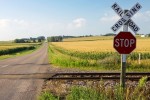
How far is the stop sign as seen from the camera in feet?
34.1

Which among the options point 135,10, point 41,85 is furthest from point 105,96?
point 41,85

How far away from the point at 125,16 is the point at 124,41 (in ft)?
2.75

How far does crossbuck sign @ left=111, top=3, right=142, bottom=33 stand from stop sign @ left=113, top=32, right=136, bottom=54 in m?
0.27

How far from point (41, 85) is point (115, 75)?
457 cm

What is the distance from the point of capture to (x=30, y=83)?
54.3 ft

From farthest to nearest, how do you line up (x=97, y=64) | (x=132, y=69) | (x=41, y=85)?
(x=97, y=64) → (x=132, y=69) → (x=41, y=85)

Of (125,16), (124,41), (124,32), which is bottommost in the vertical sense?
(124,41)

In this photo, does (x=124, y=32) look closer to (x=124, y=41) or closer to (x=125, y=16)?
(x=124, y=41)

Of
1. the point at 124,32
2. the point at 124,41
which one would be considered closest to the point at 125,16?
the point at 124,32

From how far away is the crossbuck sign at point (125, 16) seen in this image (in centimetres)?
1024

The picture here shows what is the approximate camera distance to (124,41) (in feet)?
34.2

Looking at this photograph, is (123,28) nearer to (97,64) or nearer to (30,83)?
(30,83)

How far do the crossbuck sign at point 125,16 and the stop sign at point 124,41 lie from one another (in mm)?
272

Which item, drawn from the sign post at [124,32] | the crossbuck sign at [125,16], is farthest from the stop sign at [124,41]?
the crossbuck sign at [125,16]
